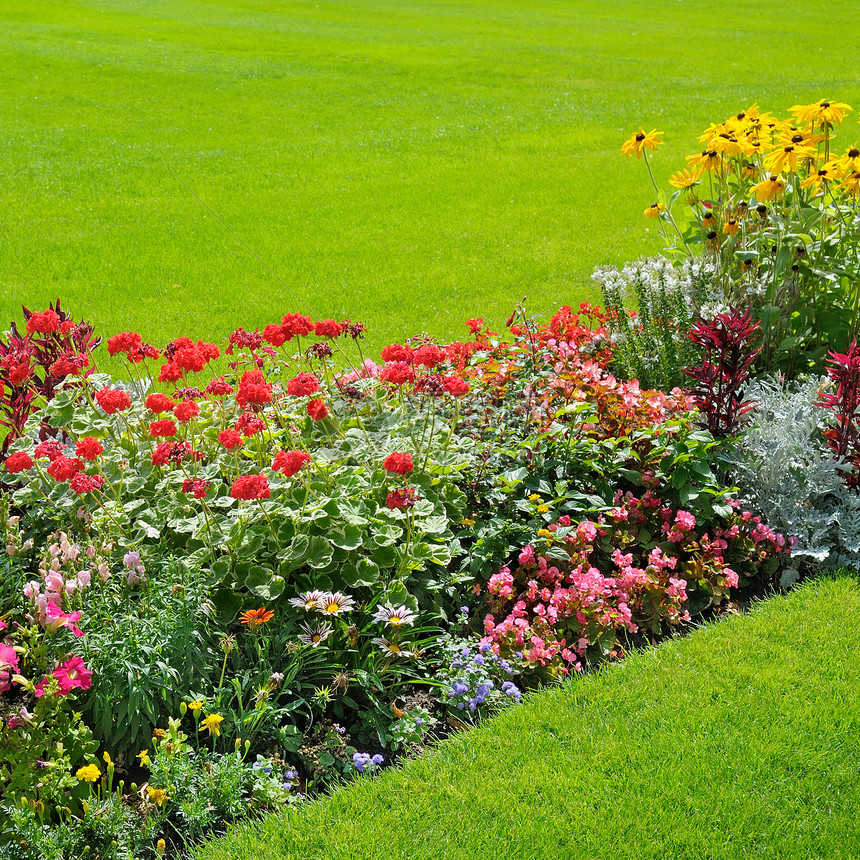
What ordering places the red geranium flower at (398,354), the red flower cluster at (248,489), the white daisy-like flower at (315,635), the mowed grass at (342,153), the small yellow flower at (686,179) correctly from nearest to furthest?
the red flower cluster at (248,489)
the white daisy-like flower at (315,635)
the red geranium flower at (398,354)
the small yellow flower at (686,179)
the mowed grass at (342,153)

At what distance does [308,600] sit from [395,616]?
1.02ft

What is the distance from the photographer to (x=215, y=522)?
315 cm

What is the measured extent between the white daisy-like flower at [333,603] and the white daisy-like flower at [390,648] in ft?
0.52

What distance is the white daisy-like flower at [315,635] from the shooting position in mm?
2879

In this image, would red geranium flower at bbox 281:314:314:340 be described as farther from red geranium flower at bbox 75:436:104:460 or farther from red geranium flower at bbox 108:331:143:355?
red geranium flower at bbox 75:436:104:460

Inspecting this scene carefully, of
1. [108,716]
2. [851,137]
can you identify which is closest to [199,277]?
[108,716]

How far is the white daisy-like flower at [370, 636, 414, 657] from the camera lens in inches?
116

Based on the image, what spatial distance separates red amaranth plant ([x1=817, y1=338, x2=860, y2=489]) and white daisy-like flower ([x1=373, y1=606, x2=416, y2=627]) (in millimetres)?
2056

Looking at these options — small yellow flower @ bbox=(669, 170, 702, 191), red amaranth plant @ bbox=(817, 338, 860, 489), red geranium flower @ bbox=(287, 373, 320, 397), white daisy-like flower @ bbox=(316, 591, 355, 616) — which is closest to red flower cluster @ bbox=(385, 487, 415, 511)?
white daisy-like flower @ bbox=(316, 591, 355, 616)

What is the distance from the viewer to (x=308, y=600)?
294 cm

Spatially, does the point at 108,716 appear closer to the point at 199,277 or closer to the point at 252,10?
the point at 199,277

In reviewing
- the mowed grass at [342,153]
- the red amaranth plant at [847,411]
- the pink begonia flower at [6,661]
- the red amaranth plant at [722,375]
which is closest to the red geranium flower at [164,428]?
the pink begonia flower at [6,661]

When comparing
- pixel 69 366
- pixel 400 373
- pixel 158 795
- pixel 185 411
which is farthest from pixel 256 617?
pixel 69 366

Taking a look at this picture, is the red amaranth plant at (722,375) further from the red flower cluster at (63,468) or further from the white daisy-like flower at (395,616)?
the red flower cluster at (63,468)
